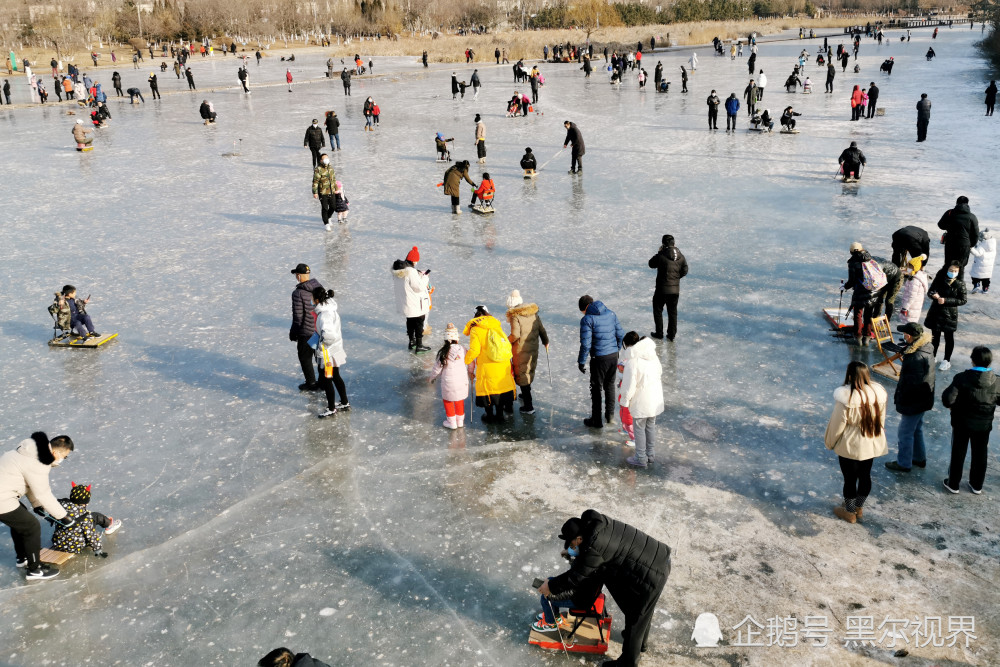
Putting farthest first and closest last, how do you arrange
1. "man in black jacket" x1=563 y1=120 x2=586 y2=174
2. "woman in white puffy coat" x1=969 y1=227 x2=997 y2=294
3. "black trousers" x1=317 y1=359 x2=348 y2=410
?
"man in black jacket" x1=563 y1=120 x2=586 y2=174 < "woman in white puffy coat" x1=969 y1=227 x2=997 y2=294 < "black trousers" x1=317 y1=359 x2=348 y2=410

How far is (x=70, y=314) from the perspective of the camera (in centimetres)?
1027

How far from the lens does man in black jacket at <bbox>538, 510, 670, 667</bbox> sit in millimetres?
4410

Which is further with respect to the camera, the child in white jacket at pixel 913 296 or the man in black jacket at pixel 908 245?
the man in black jacket at pixel 908 245

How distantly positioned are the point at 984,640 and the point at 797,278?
7635mm

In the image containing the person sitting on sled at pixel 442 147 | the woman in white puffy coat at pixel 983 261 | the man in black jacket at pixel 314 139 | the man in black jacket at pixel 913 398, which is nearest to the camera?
the man in black jacket at pixel 913 398

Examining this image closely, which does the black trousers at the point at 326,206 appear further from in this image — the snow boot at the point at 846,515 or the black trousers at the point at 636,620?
the black trousers at the point at 636,620

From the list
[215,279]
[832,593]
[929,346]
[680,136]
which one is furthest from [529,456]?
[680,136]

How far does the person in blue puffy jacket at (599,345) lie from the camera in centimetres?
744

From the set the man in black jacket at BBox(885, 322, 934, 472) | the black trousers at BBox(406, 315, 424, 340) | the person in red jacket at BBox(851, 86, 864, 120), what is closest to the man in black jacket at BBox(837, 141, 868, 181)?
the person in red jacket at BBox(851, 86, 864, 120)

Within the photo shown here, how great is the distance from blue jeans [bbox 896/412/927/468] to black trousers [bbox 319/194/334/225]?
11495 mm

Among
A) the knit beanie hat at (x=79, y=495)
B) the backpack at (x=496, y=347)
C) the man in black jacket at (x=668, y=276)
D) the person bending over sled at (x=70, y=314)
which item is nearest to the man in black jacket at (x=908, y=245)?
the man in black jacket at (x=668, y=276)

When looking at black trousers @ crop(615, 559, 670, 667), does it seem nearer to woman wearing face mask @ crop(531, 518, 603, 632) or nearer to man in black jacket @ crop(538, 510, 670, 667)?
man in black jacket @ crop(538, 510, 670, 667)

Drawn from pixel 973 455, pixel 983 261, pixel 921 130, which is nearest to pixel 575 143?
pixel 983 261

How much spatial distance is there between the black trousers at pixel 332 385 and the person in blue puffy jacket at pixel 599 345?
8.88 feet
